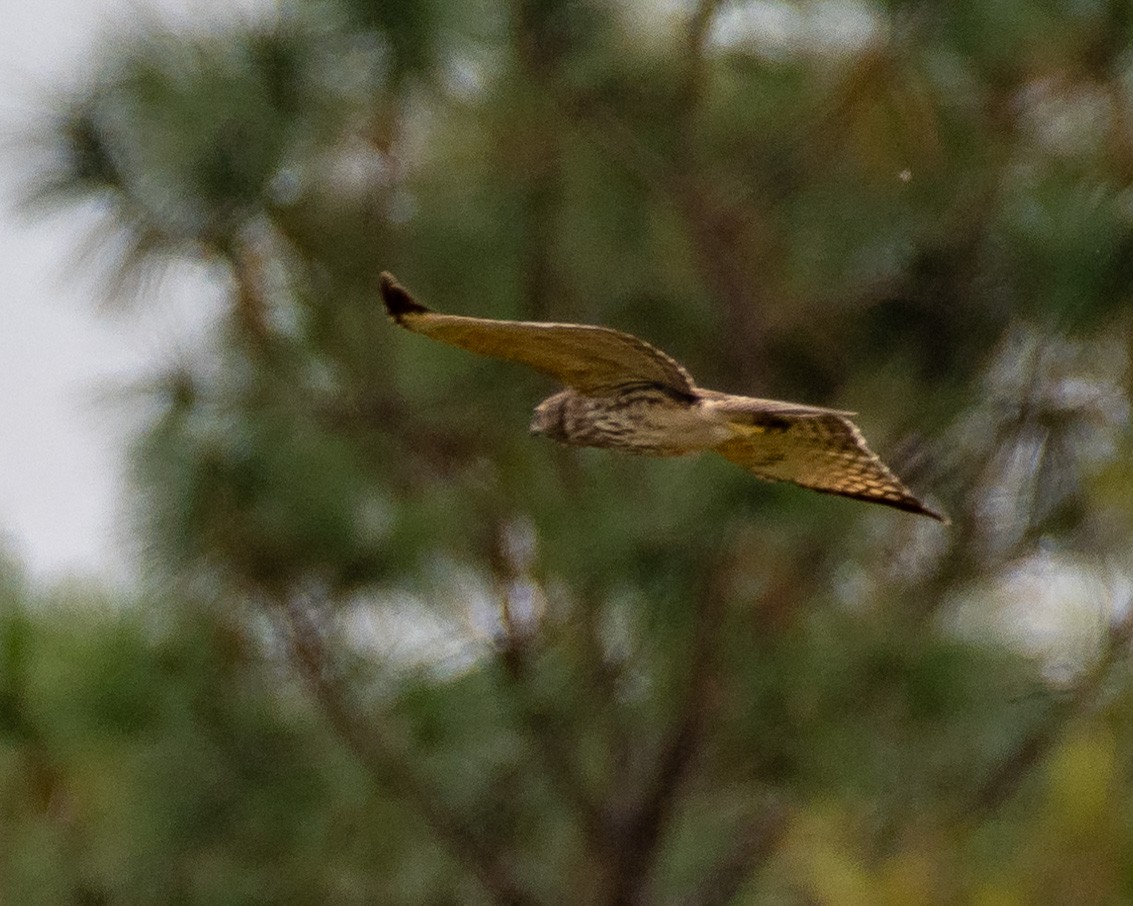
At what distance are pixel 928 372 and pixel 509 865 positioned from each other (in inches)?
47.6

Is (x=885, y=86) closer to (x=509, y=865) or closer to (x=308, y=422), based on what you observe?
(x=308, y=422)

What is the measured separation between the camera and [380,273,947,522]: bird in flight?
1726 mm

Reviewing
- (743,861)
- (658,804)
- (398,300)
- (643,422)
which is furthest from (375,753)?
(398,300)

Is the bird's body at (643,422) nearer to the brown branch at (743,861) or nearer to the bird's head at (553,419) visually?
the bird's head at (553,419)

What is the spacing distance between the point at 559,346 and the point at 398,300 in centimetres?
18

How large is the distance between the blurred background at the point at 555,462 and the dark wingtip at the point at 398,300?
4.12ft

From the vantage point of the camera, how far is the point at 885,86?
3096 millimetres

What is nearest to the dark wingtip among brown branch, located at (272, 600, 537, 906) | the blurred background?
the blurred background

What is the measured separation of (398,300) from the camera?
170 centimetres

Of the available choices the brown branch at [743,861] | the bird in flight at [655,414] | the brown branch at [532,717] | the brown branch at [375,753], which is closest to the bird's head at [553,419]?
the bird in flight at [655,414]

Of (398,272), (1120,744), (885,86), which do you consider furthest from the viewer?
(398,272)

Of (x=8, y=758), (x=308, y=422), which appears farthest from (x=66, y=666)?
(x=308, y=422)

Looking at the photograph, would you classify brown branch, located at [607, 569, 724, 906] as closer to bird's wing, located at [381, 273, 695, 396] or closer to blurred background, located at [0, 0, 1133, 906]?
blurred background, located at [0, 0, 1133, 906]

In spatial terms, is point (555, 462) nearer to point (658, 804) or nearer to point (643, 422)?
point (658, 804)
